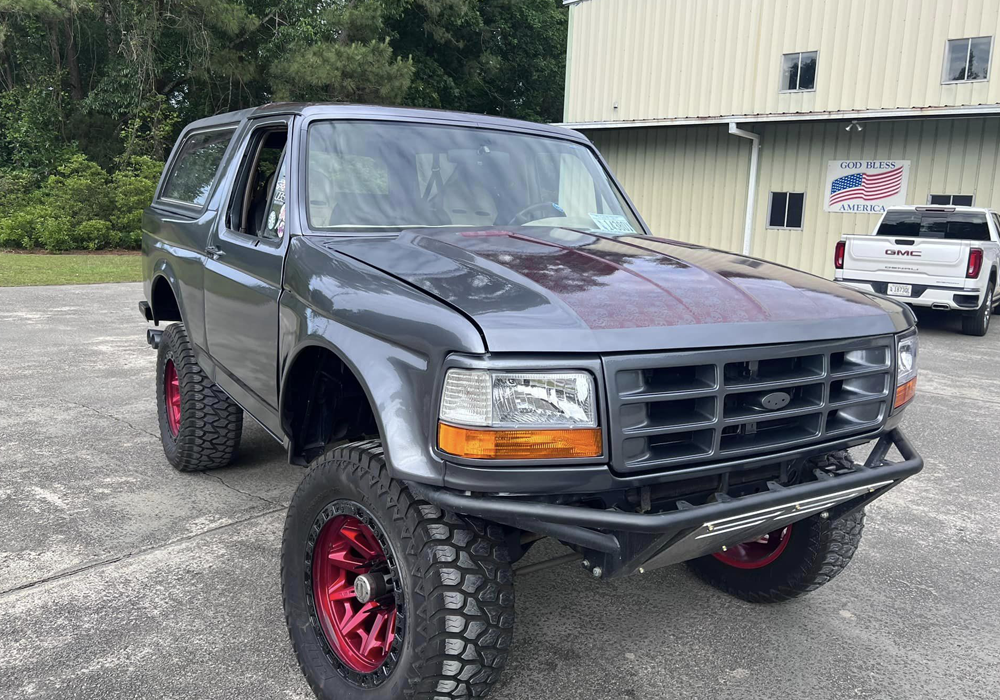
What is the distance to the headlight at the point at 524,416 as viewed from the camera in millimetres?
2064

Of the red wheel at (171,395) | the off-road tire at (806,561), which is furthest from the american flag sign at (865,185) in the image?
the red wheel at (171,395)

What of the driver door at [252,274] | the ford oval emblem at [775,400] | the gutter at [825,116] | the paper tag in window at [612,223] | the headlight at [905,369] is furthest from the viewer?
the gutter at [825,116]

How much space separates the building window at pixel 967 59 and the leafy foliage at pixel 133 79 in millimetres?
13818

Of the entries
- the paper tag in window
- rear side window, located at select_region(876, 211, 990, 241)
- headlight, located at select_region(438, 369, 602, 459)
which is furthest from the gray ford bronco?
rear side window, located at select_region(876, 211, 990, 241)

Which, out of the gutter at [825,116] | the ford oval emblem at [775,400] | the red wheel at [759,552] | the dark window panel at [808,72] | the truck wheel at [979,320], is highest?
the dark window panel at [808,72]

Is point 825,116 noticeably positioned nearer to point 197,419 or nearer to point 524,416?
point 197,419

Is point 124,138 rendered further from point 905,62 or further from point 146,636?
point 146,636

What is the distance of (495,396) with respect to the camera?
6.77ft

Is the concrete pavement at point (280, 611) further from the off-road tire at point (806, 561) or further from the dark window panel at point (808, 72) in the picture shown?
the dark window panel at point (808, 72)

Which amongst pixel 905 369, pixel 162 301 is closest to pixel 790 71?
pixel 162 301

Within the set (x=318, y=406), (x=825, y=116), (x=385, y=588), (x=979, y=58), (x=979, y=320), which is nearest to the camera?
(x=385, y=588)

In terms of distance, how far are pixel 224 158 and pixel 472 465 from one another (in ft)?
9.13

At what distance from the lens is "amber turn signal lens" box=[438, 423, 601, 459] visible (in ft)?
6.79

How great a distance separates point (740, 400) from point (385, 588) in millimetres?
1183
